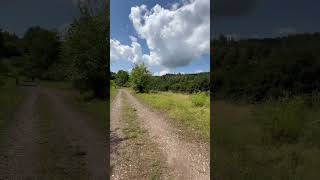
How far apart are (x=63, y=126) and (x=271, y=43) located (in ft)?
A: 62.3

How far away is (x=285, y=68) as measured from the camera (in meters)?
21.2

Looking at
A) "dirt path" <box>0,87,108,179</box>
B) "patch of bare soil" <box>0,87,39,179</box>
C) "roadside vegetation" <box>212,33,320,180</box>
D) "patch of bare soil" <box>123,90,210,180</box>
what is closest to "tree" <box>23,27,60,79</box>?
"roadside vegetation" <box>212,33,320,180</box>

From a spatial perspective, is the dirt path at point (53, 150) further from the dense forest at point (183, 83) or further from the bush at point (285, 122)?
the dense forest at point (183, 83)

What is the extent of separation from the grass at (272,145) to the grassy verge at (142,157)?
1.38 metres

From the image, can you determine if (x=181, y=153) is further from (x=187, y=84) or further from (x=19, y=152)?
(x=187, y=84)

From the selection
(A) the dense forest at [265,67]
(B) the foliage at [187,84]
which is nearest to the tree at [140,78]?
(B) the foliage at [187,84]

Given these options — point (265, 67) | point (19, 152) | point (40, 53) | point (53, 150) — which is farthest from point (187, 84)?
point (19, 152)

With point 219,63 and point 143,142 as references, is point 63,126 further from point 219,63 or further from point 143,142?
point 219,63

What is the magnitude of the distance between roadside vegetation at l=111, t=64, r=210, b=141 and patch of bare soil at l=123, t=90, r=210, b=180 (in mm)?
942

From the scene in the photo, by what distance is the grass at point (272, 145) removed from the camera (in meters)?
6.67

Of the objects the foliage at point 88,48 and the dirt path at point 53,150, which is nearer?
the dirt path at point 53,150

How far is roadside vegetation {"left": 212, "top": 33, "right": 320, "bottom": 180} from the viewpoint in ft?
23.1

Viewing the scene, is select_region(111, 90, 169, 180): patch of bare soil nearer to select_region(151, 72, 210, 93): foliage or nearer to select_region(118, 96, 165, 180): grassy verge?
select_region(118, 96, 165, 180): grassy verge

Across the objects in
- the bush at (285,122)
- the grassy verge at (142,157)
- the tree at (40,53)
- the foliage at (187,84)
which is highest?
the tree at (40,53)
